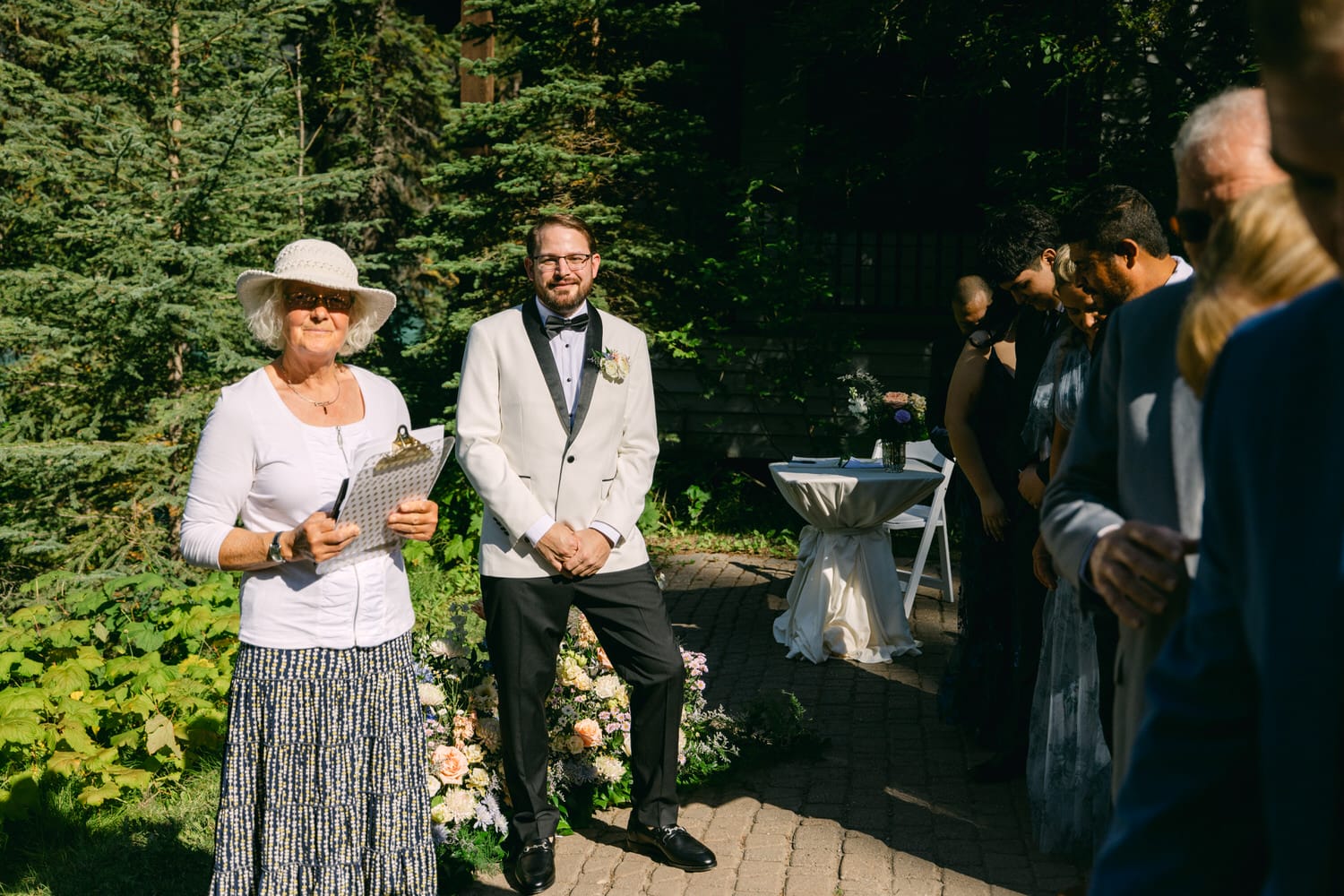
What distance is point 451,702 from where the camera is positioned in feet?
16.0

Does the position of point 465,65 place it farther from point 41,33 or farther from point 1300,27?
point 1300,27

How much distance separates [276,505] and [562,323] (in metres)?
1.46

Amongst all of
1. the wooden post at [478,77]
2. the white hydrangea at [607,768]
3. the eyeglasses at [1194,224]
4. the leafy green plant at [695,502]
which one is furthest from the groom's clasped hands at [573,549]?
the wooden post at [478,77]

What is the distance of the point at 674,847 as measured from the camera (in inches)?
172

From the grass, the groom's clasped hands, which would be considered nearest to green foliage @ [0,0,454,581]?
the grass

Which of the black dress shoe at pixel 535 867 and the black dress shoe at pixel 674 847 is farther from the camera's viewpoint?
the black dress shoe at pixel 674 847

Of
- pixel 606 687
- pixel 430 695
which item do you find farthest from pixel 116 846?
pixel 606 687

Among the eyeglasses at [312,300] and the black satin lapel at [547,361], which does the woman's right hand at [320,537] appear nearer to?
the eyeglasses at [312,300]

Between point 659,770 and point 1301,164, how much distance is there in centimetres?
381

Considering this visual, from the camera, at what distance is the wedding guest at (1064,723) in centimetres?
421

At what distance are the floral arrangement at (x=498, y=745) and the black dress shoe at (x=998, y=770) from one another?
1.10 m

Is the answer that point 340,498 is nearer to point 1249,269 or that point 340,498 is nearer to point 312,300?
point 312,300

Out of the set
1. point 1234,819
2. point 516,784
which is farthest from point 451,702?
point 1234,819

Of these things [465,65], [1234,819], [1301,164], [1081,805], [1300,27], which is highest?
[465,65]
